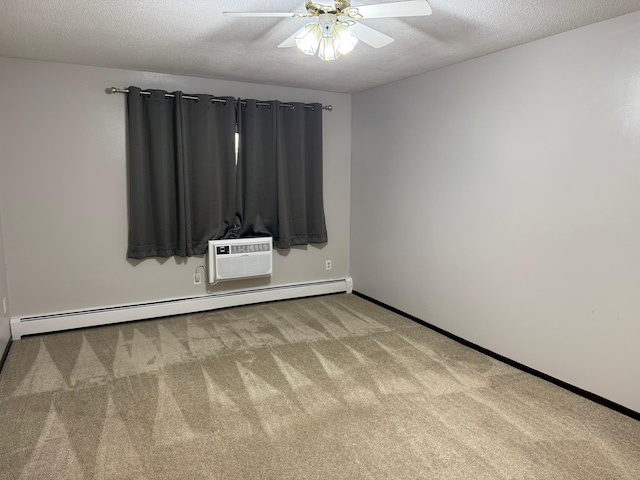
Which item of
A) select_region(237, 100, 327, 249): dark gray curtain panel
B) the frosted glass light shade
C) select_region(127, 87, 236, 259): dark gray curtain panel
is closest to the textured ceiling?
the frosted glass light shade

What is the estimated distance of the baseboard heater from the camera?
3.66 m

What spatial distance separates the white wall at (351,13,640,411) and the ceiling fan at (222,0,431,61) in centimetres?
120

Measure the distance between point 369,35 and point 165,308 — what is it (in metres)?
3.08

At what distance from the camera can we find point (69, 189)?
12.1 feet

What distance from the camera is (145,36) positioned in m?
2.78

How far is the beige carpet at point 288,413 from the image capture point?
206cm

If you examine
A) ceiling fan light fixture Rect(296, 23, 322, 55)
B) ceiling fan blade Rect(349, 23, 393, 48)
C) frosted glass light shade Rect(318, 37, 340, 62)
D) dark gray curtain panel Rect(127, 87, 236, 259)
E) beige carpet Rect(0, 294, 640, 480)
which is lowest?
beige carpet Rect(0, 294, 640, 480)

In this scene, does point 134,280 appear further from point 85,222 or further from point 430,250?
point 430,250

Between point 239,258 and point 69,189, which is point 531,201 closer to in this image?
point 239,258

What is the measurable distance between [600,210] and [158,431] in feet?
9.26

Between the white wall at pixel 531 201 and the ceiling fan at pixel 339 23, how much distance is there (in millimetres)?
1203

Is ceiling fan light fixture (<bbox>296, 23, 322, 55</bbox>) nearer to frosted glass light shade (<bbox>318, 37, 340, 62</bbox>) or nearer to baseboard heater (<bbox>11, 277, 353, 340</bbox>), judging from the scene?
frosted glass light shade (<bbox>318, 37, 340, 62</bbox>)

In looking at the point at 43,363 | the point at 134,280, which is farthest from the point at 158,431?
the point at 134,280

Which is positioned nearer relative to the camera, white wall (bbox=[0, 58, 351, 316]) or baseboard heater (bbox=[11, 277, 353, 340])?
white wall (bbox=[0, 58, 351, 316])
